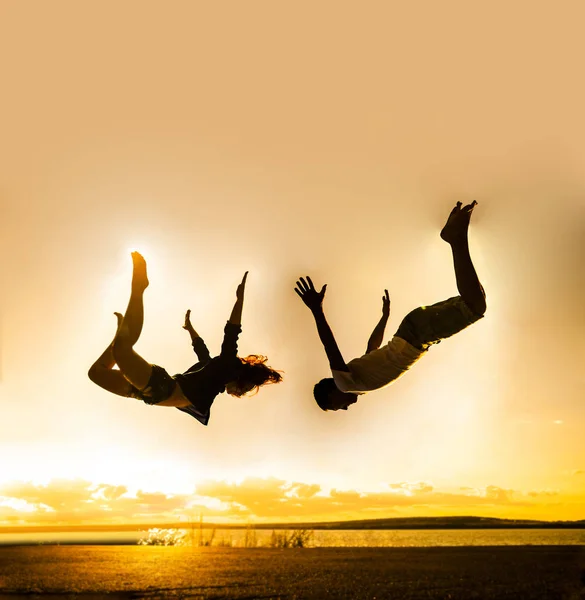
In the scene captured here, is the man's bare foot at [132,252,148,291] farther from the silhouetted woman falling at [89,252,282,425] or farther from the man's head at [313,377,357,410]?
the man's head at [313,377,357,410]

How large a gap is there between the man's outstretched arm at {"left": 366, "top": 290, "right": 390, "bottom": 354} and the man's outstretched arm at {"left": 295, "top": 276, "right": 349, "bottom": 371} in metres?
1.45

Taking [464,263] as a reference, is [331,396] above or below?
below

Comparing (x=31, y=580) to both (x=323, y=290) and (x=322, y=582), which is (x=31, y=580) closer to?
(x=322, y=582)

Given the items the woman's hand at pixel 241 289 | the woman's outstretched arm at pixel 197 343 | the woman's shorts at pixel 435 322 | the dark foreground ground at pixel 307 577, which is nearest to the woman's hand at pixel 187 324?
the woman's outstretched arm at pixel 197 343

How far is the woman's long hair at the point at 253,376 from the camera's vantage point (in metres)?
6.20

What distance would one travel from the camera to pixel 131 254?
539 centimetres

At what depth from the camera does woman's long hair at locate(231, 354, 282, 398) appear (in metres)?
6.20

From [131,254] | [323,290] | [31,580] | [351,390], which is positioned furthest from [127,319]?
[31,580]

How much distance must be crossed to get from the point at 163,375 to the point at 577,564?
42.3 m

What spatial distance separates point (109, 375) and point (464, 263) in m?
3.53

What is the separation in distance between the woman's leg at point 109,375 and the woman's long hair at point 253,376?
1240mm

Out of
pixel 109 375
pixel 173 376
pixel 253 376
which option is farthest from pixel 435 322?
pixel 109 375

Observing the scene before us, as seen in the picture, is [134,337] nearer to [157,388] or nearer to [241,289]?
[157,388]

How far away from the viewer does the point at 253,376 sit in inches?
244
